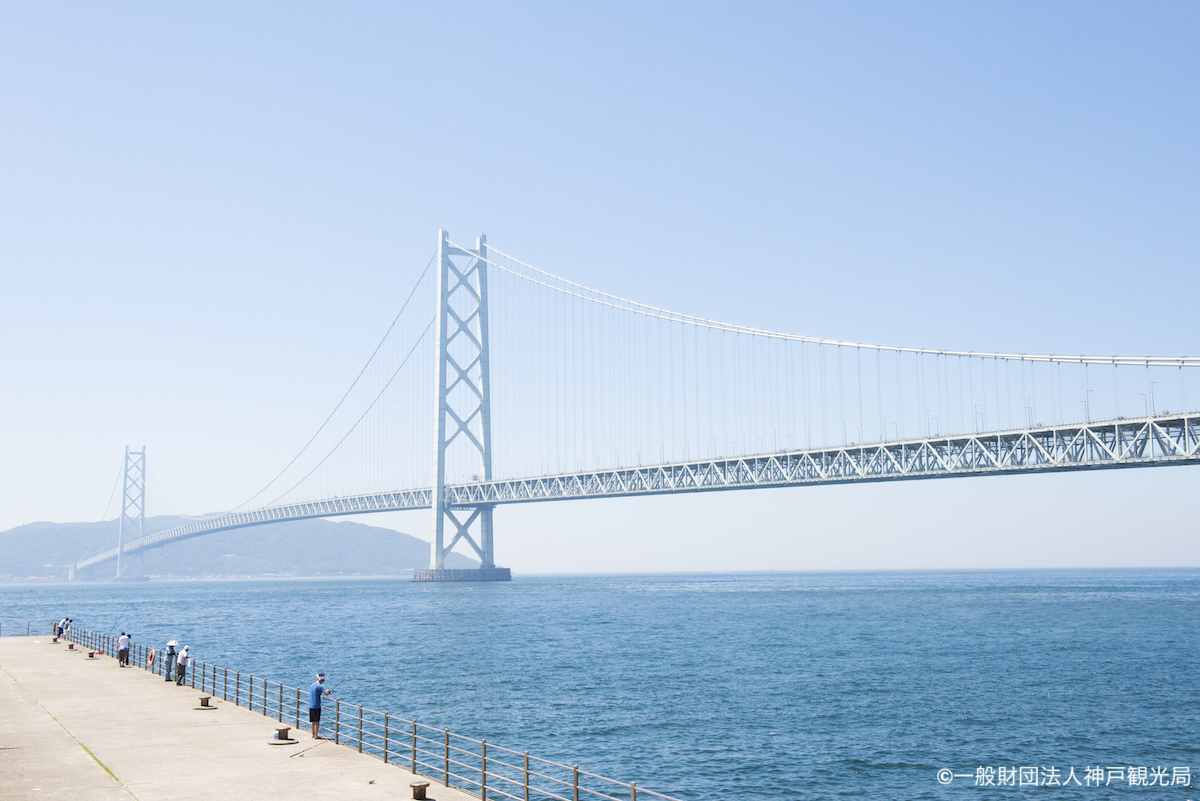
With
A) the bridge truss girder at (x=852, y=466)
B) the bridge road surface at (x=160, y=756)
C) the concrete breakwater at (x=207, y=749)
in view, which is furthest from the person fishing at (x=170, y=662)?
the bridge truss girder at (x=852, y=466)

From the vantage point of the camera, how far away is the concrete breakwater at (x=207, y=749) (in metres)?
13.5

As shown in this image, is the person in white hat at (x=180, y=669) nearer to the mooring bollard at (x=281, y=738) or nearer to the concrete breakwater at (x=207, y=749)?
the concrete breakwater at (x=207, y=749)

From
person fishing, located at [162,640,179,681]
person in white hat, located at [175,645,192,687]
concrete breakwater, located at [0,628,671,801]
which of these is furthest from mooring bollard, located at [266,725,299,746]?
person fishing, located at [162,640,179,681]

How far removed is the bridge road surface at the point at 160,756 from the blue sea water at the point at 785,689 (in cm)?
646

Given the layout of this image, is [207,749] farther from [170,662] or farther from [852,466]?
[852,466]

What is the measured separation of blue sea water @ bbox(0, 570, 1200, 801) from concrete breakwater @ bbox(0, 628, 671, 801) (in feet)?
8.52

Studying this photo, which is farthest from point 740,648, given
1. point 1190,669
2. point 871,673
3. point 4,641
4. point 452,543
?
point 452,543

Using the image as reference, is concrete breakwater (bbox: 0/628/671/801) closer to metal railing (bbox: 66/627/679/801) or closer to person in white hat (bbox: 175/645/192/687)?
metal railing (bbox: 66/627/679/801)

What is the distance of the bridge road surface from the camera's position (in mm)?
13133

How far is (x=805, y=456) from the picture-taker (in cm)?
7806

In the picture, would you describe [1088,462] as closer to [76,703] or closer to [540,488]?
[540,488]

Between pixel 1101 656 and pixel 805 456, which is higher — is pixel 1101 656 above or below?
below

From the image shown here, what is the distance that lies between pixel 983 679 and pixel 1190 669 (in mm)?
7901

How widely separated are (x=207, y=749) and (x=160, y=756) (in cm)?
77
